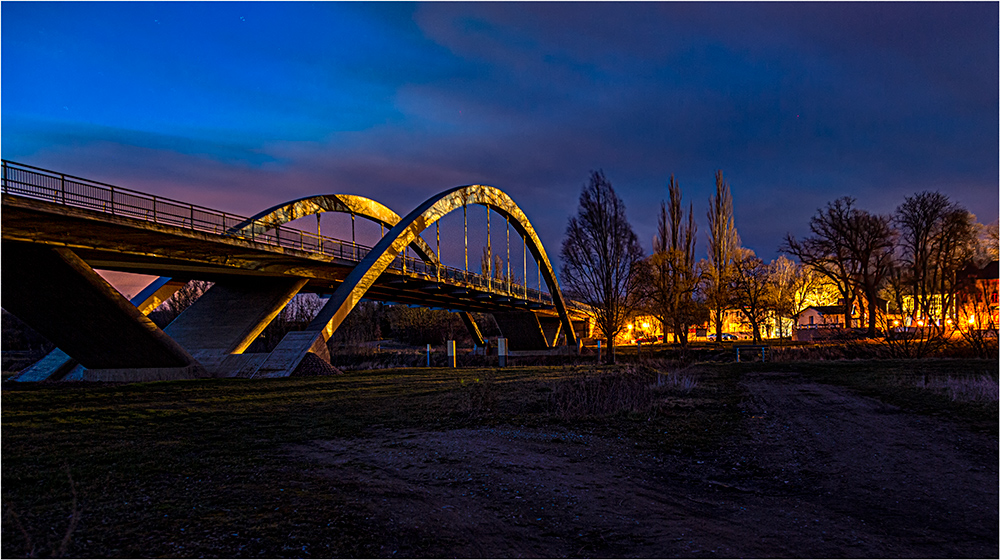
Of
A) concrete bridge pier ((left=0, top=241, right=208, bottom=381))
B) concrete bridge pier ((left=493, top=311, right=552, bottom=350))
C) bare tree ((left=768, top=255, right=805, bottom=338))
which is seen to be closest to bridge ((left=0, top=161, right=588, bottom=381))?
concrete bridge pier ((left=0, top=241, right=208, bottom=381))

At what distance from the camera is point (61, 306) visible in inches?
754

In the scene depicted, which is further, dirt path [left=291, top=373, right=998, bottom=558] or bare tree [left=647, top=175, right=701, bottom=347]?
bare tree [left=647, top=175, right=701, bottom=347]

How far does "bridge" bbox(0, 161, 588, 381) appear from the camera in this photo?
1822 cm

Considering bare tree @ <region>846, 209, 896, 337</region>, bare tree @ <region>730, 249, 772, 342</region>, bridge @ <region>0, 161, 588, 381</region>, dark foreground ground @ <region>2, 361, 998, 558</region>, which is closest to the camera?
dark foreground ground @ <region>2, 361, 998, 558</region>

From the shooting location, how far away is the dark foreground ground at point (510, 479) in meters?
4.29

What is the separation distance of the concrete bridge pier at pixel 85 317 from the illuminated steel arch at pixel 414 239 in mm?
6341

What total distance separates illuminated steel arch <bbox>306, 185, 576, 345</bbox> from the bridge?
10cm

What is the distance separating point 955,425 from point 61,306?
76.7ft

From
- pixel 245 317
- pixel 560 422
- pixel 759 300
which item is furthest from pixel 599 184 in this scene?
pixel 759 300

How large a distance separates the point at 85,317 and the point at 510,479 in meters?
19.1

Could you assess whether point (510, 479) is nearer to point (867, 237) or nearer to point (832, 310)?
point (867, 237)

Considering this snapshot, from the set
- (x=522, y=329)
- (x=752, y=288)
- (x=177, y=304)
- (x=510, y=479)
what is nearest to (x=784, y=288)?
(x=752, y=288)

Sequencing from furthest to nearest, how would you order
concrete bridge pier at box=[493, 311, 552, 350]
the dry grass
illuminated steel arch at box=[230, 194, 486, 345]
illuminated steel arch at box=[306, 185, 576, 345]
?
concrete bridge pier at box=[493, 311, 552, 350], illuminated steel arch at box=[230, 194, 486, 345], illuminated steel arch at box=[306, 185, 576, 345], the dry grass

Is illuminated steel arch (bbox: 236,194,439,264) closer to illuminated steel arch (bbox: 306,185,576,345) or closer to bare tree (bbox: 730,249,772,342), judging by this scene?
illuminated steel arch (bbox: 306,185,576,345)
